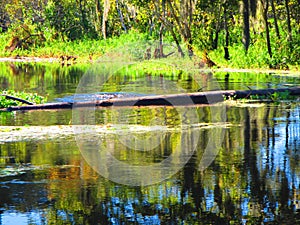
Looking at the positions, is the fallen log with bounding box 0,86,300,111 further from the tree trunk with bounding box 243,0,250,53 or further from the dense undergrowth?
the dense undergrowth

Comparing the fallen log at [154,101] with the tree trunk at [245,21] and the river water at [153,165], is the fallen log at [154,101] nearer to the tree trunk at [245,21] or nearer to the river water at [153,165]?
the river water at [153,165]

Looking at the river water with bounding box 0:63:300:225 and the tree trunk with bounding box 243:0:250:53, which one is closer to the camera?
the river water with bounding box 0:63:300:225

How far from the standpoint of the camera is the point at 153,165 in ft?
35.8

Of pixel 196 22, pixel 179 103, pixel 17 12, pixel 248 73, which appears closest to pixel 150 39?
pixel 196 22

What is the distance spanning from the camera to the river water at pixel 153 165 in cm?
815

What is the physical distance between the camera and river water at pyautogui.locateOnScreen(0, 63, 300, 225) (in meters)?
8.15

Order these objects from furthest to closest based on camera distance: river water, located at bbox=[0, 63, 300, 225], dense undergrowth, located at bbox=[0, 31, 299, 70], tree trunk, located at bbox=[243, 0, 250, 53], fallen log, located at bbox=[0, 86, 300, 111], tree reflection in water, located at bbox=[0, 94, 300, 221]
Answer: dense undergrowth, located at bbox=[0, 31, 299, 70]
tree trunk, located at bbox=[243, 0, 250, 53]
fallen log, located at bbox=[0, 86, 300, 111]
river water, located at bbox=[0, 63, 300, 225]
tree reflection in water, located at bbox=[0, 94, 300, 221]

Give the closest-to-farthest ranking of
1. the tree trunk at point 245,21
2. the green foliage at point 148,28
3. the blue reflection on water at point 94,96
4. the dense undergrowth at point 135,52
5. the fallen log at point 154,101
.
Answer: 1. the fallen log at point 154,101
2. the blue reflection on water at point 94,96
3. the tree trunk at point 245,21
4. the dense undergrowth at point 135,52
5. the green foliage at point 148,28

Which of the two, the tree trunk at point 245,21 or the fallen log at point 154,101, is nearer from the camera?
the fallen log at point 154,101

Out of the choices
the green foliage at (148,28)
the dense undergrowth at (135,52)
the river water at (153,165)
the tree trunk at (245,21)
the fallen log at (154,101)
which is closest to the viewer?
the river water at (153,165)

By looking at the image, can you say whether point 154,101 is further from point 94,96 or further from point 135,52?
point 135,52

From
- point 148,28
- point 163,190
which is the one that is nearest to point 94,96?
point 163,190

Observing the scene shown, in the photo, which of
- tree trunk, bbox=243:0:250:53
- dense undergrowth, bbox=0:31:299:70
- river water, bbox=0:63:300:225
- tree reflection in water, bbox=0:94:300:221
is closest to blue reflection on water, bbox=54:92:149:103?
river water, bbox=0:63:300:225

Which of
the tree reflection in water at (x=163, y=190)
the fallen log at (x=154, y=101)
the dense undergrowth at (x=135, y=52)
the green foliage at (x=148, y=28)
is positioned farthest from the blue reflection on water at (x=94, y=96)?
the green foliage at (x=148, y=28)
